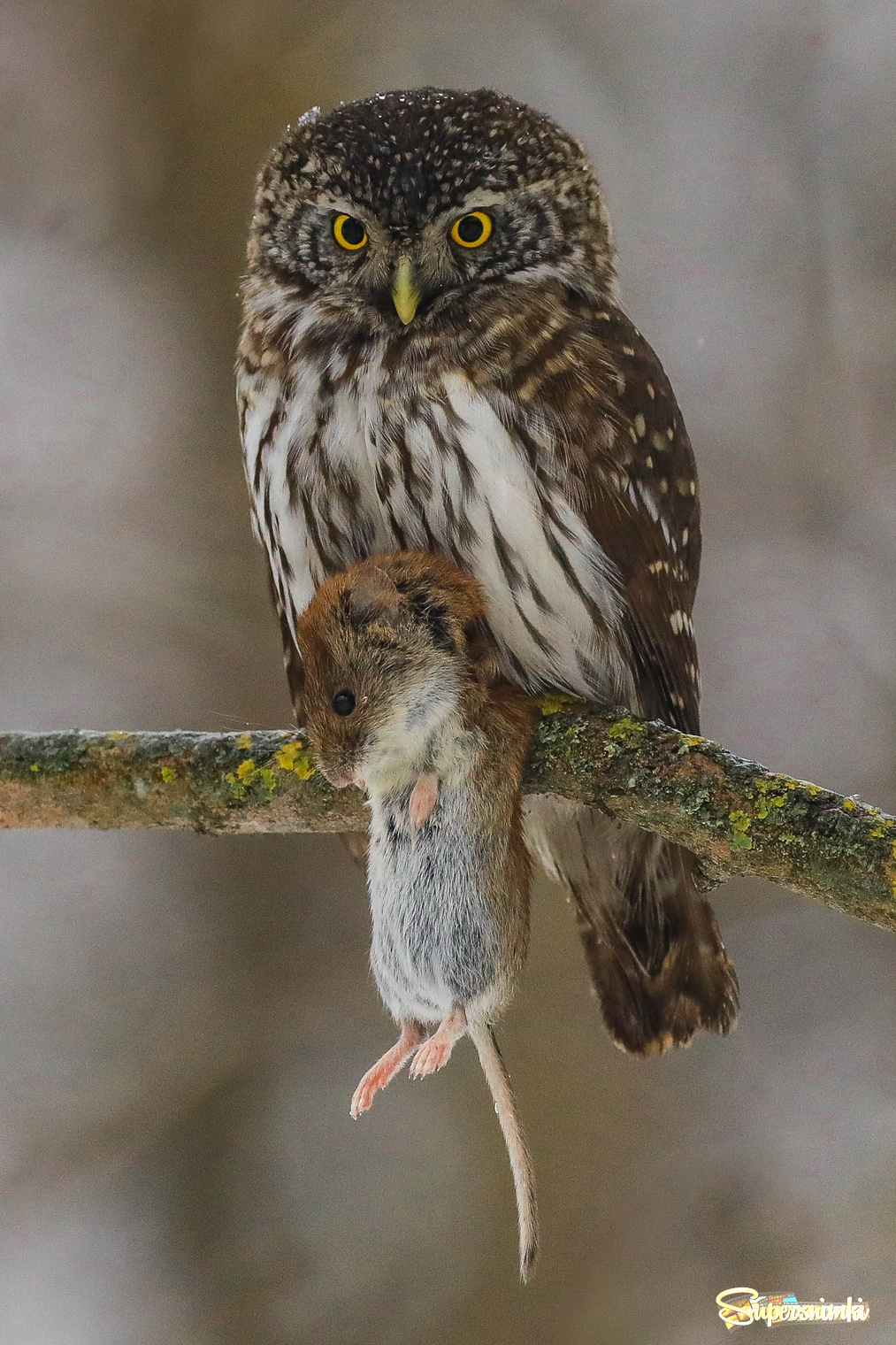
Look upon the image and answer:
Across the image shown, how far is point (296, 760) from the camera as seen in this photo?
1961 millimetres

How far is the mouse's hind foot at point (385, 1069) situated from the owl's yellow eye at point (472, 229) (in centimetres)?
126

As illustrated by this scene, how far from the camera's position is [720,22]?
12.0 feet

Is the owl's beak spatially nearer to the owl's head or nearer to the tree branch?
the owl's head

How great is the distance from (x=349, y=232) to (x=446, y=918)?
1.14 meters

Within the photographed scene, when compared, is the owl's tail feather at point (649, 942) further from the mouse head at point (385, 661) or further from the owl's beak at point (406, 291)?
the owl's beak at point (406, 291)

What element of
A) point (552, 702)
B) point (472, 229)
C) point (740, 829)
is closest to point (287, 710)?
point (552, 702)

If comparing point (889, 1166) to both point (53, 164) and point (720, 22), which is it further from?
point (53, 164)

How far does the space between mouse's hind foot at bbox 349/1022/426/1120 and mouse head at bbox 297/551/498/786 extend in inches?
15.4

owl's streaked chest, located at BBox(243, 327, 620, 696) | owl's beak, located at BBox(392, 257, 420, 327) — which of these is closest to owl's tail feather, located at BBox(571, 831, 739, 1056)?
owl's streaked chest, located at BBox(243, 327, 620, 696)

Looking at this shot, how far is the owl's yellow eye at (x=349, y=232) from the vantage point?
209 cm

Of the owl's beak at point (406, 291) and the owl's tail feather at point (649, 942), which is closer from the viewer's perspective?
the owl's beak at point (406, 291)

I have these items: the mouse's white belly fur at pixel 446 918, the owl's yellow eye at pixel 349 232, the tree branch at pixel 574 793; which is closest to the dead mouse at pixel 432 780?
the mouse's white belly fur at pixel 446 918

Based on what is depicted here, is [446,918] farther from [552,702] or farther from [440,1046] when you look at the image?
[552,702]

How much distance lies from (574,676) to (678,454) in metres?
0.46
